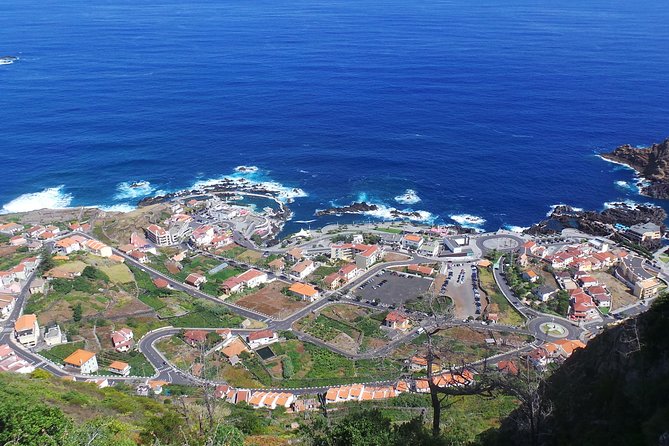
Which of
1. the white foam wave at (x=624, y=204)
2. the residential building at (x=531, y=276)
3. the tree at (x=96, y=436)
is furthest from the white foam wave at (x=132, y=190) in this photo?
the white foam wave at (x=624, y=204)

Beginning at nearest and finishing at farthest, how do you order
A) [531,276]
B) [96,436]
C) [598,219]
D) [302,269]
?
1. [96,436]
2. [531,276]
3. [302,269]
4. [598,219]

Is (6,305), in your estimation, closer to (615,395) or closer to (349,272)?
(349,272)

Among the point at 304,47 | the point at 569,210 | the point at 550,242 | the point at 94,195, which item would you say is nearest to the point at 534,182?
the point at 569,210

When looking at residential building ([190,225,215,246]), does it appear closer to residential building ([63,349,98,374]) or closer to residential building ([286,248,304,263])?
residential building ([286,248,304,263])

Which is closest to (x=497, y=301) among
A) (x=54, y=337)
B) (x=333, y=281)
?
(x=333, y=281)

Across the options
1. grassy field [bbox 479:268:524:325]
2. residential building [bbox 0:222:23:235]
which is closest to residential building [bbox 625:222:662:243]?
grassy field [bbox 479:268:524:325]

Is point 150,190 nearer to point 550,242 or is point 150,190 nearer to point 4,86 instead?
point 550,242

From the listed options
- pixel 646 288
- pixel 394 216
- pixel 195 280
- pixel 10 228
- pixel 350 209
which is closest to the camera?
pixel 646 288
